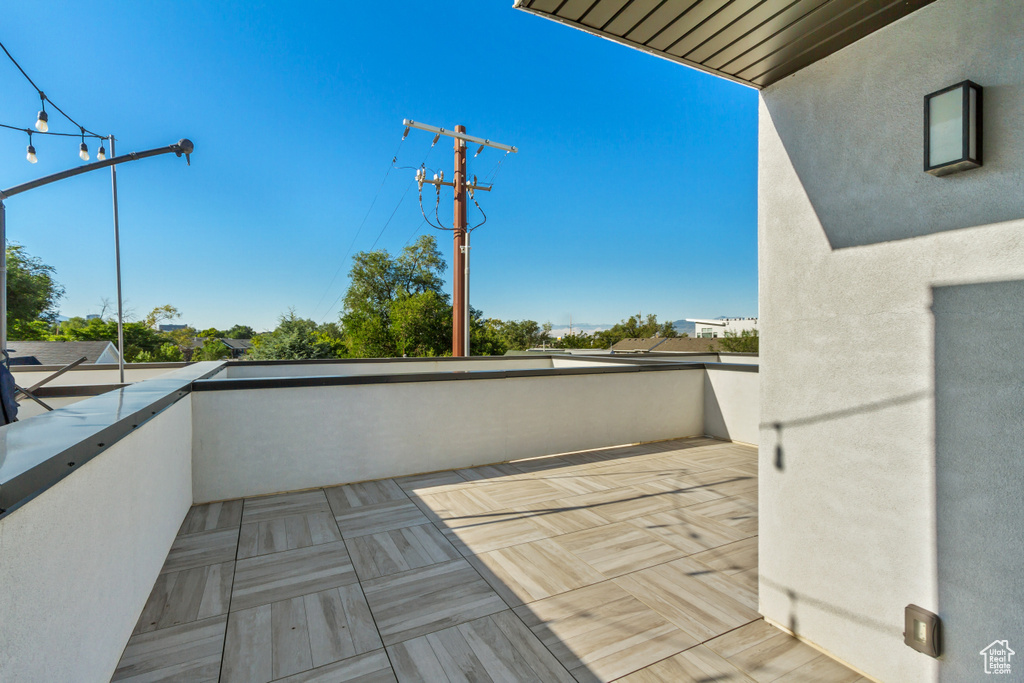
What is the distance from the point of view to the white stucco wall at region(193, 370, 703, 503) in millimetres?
3119

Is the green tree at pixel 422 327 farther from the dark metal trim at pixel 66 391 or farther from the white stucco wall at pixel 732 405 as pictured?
the dark metal trim at pixel 66 391

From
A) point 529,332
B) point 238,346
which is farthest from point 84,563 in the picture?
point 238,346

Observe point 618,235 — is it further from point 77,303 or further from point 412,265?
point 77,303

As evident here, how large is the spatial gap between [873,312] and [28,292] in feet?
92.3

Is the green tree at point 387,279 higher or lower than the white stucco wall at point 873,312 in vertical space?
higher

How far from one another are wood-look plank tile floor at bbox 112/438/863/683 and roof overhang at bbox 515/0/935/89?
2.10m

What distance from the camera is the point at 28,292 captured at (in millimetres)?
19375

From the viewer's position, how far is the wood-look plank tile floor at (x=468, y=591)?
5.06 ft

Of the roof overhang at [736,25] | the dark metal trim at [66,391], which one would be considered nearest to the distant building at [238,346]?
the dark metal trim at [66,391]

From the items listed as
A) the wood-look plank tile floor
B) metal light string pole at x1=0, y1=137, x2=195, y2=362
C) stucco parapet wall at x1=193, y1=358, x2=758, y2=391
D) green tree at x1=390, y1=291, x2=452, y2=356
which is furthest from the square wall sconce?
green tree at x1=390, y1=291, x2=452, y2=356

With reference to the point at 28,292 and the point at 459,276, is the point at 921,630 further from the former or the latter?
the point at 28,292

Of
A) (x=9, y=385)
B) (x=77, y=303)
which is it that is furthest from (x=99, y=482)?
(x=77, y=303)

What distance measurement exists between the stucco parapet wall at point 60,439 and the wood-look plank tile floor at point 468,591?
79 centimetres

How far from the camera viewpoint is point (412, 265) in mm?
26156
